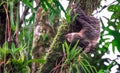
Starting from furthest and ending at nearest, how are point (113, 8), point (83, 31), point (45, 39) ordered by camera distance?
point (113, 8) < point (45, 39) < point (83, 31)

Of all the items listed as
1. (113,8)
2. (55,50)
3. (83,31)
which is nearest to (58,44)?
(55,50)

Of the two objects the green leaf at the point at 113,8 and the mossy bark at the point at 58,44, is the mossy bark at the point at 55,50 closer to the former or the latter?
the mossy bark at the point at 58,44

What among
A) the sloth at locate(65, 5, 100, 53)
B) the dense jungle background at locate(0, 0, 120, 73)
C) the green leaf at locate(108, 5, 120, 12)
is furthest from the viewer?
the green leaf at locate(108, 5, 120, 12)

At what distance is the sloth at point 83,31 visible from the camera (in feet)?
6.88

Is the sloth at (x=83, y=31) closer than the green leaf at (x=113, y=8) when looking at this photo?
Yes

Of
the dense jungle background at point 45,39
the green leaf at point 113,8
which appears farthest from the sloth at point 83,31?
the green leaf at point 113,8

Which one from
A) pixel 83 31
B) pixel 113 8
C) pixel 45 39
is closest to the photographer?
pixel 83 31

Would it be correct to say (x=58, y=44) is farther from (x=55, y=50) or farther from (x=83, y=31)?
(x=83, y=31)

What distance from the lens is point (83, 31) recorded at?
2.13 meters

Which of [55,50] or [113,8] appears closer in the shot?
[55,50]

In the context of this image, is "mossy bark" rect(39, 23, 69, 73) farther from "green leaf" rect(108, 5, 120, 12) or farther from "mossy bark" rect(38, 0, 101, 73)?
"green leaf" rect(108, 5, 120, 12)

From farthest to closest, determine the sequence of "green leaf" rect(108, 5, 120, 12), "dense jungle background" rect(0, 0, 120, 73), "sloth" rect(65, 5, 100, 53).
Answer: "green leaf" rect(108, 5, 120, 12)
"sloth" rect(65, 5, 100, 53)
"dense jungle background" rect(0, 0, 120, 73)

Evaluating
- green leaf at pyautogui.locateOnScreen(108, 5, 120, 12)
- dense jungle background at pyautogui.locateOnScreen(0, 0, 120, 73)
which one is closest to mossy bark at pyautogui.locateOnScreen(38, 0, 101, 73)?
dense jungle background at pyautogui.locateOnScreen(0, 0, 120, 73)

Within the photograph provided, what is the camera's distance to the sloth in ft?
6.88
